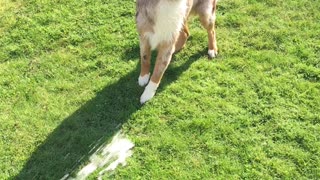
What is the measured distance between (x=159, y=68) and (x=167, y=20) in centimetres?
81

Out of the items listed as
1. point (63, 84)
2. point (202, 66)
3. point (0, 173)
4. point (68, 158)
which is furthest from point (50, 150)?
point (202, 66)

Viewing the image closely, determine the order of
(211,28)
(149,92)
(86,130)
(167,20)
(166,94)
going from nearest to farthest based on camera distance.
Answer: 1. (167,20)
2. (86,130)
3. (149,92)
4. (166,94)
5. (211,28)

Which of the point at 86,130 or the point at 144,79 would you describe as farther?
the point at 144,79

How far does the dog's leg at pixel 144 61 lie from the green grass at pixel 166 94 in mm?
169

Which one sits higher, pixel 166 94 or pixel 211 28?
pixel 211 28

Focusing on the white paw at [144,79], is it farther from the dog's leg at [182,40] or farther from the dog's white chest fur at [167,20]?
the dog's leg at [182,40]

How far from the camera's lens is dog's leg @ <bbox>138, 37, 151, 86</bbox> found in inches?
243

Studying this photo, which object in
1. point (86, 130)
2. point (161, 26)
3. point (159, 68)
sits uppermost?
point (161, 26)

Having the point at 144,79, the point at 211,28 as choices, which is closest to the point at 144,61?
the point at 144,79

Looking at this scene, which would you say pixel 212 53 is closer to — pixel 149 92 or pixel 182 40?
pixel 182 40

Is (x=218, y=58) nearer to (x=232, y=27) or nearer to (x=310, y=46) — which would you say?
(x=232, y=27)

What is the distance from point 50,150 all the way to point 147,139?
1270 mm

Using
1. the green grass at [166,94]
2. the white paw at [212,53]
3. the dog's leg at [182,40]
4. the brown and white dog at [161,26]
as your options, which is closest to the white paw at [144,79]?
the brown and white dog at [161,26]

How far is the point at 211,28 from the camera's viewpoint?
6789 mm
